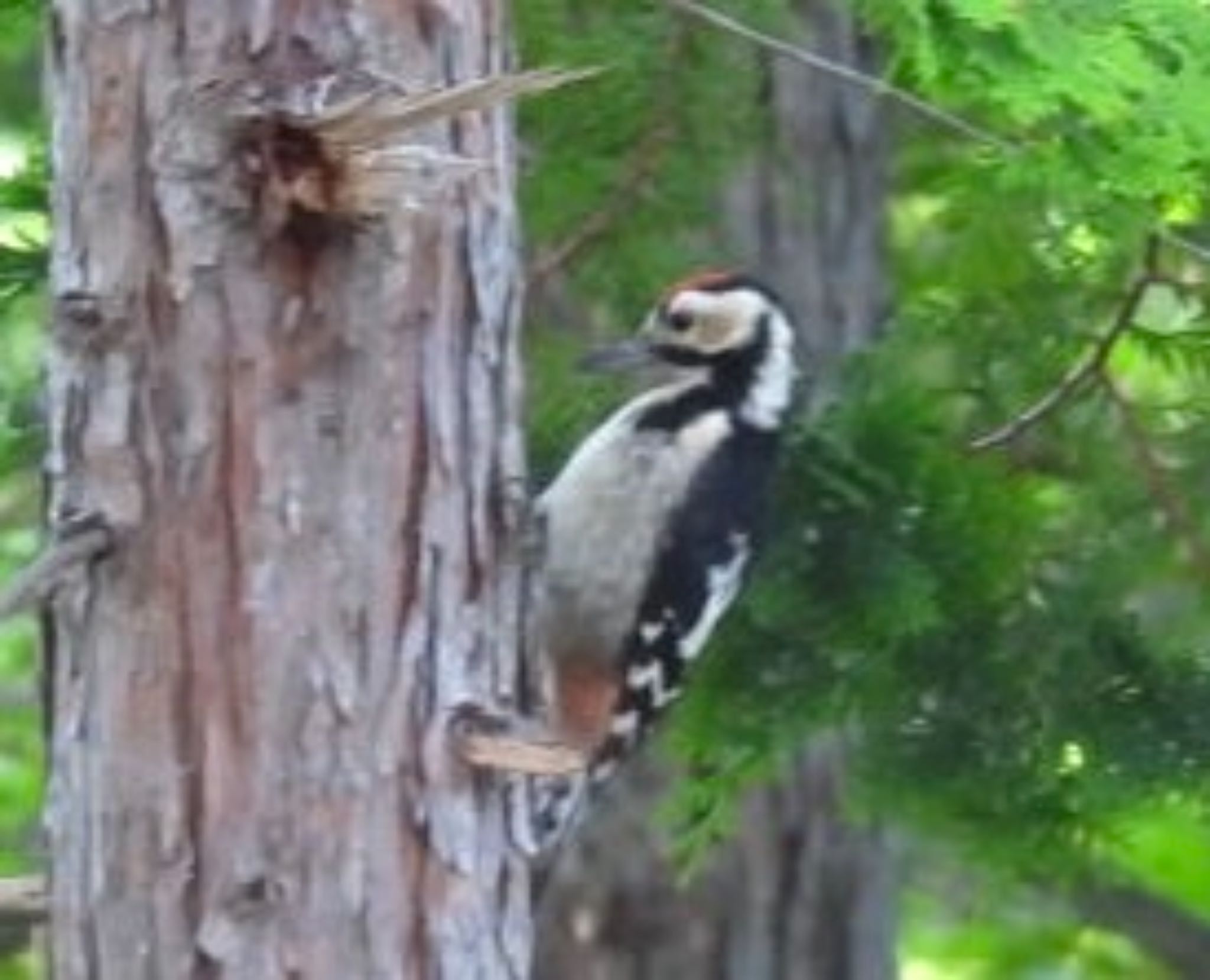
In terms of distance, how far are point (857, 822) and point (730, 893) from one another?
85 centimetres

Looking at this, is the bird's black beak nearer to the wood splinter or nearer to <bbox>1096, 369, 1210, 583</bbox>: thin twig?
<bbox>1096, 369, 1210, 583</bbox>: thin twig

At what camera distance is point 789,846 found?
830 centimetres

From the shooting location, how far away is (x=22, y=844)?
10.0 metres

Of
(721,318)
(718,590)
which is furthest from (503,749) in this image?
(721,318)

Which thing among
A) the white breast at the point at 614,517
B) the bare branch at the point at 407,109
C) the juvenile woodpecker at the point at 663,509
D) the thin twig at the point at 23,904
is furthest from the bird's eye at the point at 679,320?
the bare branch at the point at 407,109

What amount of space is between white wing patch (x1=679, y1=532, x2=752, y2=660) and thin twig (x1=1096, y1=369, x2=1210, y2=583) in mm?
690

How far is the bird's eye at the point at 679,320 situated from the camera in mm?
6848

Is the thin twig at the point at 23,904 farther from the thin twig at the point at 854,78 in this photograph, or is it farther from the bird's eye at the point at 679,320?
the bird's eye at the point at 679,320

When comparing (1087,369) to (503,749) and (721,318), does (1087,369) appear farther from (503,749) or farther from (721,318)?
(503,749)

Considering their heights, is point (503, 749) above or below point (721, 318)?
below

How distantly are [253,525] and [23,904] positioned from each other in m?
0.56

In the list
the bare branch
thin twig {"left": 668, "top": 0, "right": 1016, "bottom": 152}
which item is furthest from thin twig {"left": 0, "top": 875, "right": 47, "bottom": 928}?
thin twig {"left": 668, "top": 0, "right": 1016, "bottom": 152}

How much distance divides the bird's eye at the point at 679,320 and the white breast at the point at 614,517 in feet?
0.53

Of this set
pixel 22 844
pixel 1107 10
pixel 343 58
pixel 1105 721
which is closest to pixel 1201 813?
pixel 1105 721
